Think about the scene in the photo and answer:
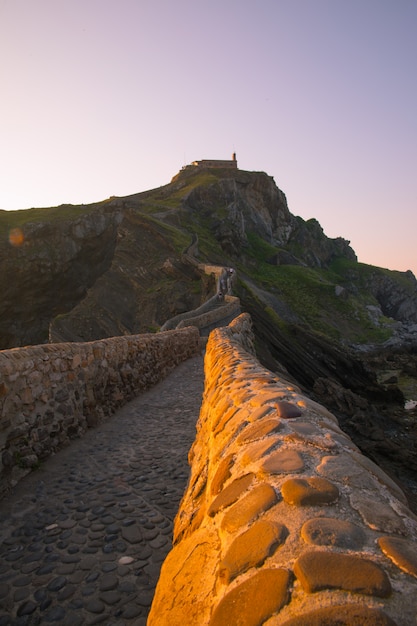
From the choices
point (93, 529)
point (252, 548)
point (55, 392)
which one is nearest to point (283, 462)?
point (252, 548)

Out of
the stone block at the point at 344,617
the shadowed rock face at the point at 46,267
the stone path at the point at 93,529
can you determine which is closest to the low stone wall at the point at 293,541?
the stone block at the point at 344,617

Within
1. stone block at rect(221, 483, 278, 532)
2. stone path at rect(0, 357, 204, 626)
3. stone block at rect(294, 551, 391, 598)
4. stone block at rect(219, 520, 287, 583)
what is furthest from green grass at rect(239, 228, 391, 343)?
stone block at rect(294, 551, 391, 598)

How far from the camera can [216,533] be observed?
176cm

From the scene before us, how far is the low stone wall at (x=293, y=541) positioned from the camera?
1.12 metres

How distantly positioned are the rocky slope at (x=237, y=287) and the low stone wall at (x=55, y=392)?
9356 millimetres

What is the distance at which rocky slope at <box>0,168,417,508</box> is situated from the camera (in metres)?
23.1

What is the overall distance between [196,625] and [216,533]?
0.40 metres

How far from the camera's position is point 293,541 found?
137cm

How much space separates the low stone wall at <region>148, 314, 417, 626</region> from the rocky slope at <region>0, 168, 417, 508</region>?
40.1 feet

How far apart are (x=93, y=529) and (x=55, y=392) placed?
7.91 ft

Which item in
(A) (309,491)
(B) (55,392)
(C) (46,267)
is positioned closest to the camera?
(A) (309,491)

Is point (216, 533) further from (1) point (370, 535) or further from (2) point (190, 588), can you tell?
(1) point (370, 535)

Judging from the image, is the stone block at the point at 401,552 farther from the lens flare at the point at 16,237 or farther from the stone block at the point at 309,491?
the lens flare at the point at 16,237

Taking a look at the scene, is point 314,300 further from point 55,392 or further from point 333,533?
point 333,533
